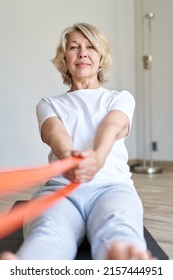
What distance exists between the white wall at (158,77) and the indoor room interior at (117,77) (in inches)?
0.4

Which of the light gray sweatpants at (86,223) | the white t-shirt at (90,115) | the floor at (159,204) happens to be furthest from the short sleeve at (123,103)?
the floor at (159,204)

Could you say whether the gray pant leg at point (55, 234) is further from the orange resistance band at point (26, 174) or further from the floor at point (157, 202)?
the floor at point (157, 202)

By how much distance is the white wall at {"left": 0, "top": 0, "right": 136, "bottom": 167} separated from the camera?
357 cm

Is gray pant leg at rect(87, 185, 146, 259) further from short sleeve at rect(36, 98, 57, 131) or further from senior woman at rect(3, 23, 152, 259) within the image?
short sleeve at rect(36, 98, 57, 131)

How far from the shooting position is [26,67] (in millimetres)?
3748

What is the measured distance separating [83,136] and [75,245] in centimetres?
42

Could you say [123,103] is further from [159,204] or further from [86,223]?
[159,204]

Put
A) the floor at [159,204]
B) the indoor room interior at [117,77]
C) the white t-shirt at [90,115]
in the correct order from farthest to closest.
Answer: the indoor room interior at [117,77] → the floor at [159,204] → the white t-shirt at [90,115]

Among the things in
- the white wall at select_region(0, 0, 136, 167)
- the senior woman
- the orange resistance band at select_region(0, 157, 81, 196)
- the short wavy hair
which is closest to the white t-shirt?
the senior woman

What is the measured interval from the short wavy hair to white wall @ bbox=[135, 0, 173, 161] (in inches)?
124

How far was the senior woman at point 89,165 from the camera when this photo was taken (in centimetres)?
117

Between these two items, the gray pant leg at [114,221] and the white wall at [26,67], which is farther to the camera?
the white wall at [26,67]
